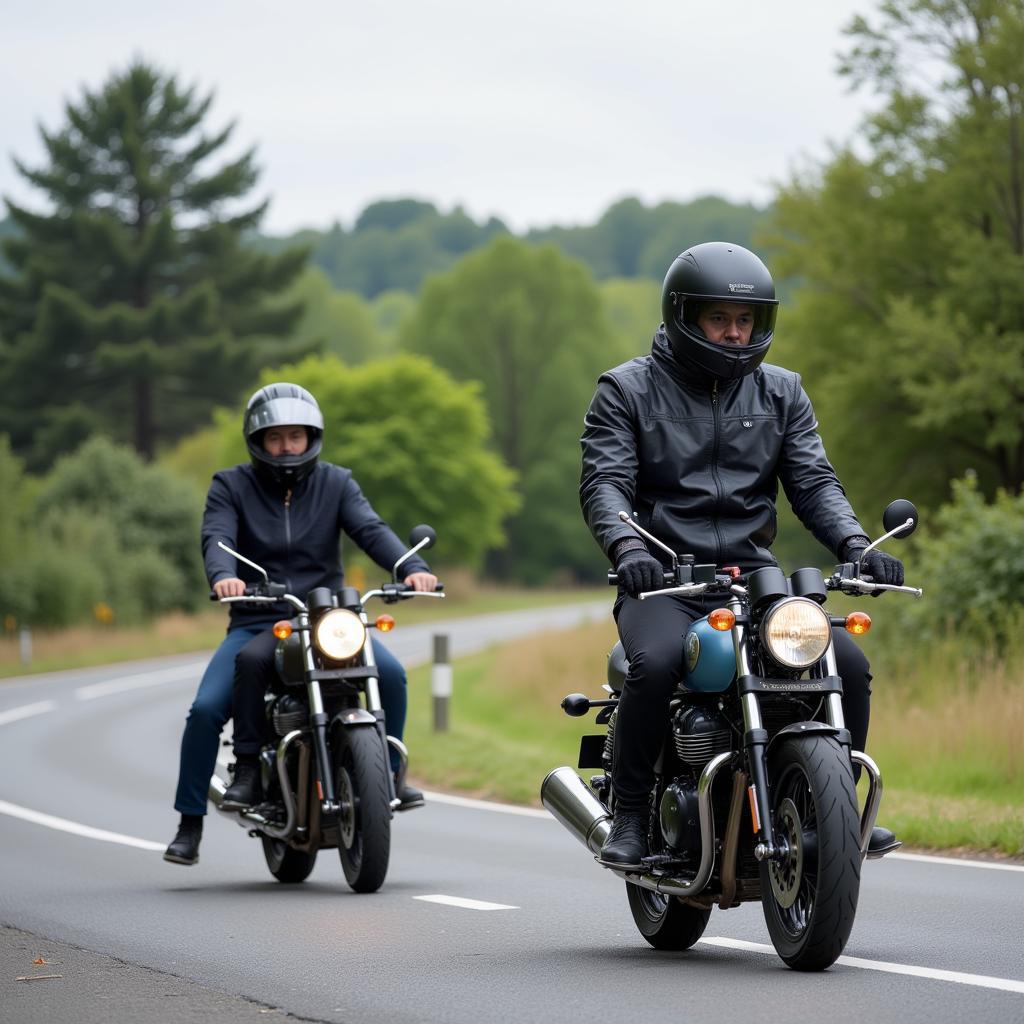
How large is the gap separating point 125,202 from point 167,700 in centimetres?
4306

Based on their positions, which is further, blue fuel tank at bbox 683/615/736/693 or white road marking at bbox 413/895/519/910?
white road marking at bbox 413/895/519/910

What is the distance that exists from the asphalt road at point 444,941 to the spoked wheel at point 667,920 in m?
0.07

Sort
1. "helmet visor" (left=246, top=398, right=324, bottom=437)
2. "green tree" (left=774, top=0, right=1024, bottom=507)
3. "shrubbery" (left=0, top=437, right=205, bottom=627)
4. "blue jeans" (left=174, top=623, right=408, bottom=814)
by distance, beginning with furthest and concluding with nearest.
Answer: "shrubbery" (left=0, top=437, right=205, bottom=627) < "green tree" (left=774, top=0, right=1024, bottom=507) < "helmet visor" (left=246, top=398, right=324, bottom=437) < "blue jeans" (left=174, top=623, right=408, bottom=814)

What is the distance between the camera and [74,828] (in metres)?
12.5

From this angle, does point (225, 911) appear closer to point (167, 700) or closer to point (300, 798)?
point (300, 798)

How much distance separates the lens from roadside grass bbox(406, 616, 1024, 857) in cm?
1105

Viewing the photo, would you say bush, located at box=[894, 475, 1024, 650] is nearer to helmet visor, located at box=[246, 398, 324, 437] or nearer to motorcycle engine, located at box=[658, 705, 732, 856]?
helmet visor, located at box=[246, 398, 324, 437]

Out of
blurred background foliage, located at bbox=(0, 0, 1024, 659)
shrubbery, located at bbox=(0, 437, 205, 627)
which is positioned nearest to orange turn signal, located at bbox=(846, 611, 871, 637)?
blurred background foliage, located at bbox=(0, 0, 1024, 659)

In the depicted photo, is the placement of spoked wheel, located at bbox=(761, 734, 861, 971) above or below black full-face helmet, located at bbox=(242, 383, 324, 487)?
below

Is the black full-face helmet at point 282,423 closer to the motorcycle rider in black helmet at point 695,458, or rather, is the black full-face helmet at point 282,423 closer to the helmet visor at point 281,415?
the helmet visor at point 281,415

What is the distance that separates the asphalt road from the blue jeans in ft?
1.60

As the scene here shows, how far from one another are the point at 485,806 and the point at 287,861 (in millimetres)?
4373

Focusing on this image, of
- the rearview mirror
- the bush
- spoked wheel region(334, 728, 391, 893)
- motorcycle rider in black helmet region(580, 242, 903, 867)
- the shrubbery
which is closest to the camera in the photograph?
the rearview mirror

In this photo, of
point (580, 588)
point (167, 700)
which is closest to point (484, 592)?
point (580, 588)
